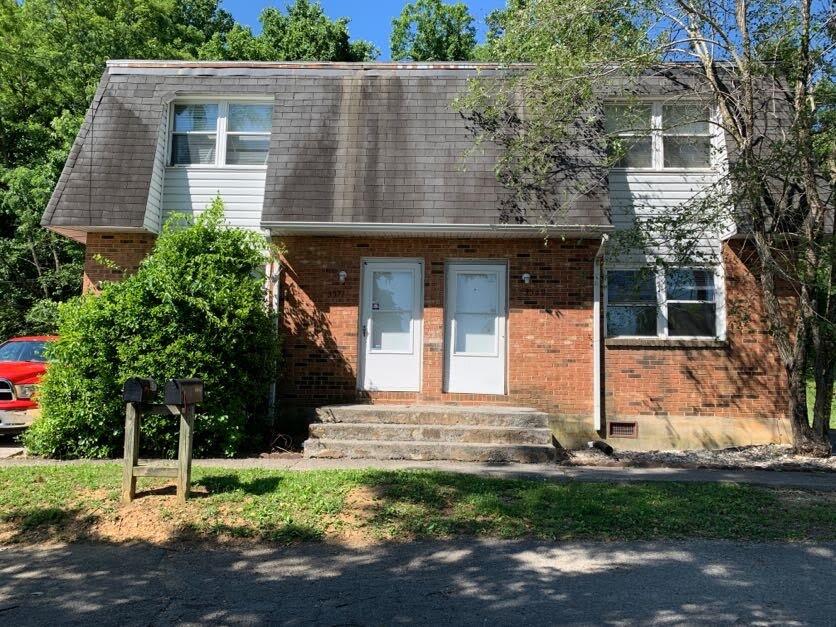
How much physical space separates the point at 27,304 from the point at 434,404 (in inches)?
539

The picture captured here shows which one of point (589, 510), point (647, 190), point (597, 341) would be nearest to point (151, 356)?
point (589, 510)

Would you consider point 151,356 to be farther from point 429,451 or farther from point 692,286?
point 692,286

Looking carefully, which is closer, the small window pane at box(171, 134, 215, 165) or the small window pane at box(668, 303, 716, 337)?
the small window pane at box(668, 303, 716, 337)

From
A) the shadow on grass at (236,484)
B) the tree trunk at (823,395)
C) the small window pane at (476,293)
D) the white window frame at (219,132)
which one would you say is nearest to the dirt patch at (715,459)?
the tree trunk at (823,395)

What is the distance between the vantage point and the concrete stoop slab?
8.33 m

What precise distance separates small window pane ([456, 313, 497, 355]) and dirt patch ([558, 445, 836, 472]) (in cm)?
204

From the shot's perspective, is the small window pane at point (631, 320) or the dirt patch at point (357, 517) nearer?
the dirt patch at point (357, 517)

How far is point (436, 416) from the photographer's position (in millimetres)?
8938

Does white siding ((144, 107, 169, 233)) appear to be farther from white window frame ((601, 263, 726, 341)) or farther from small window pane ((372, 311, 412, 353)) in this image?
white window frame ((601, 263, 726, 341))

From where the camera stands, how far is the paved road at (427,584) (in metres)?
3.88

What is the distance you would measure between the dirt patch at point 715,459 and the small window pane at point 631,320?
1.91m

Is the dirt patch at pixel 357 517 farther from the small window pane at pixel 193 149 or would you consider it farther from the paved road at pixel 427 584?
the small window pane at pixel 193 149

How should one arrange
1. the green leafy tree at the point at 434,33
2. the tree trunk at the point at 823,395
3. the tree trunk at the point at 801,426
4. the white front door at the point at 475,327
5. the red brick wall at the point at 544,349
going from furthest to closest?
the green leafy tree at the point at 434,33
the white front door at the point at 475,327
the red brick wall at the point at 544,349
the tree trunk at the point at 823,395
the tree trunk at the point at 801,426

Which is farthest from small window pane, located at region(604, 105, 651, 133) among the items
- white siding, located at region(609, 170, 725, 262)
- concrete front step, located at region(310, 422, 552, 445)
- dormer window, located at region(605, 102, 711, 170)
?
concrete front step, located at region(310, 422, 552, 445)
